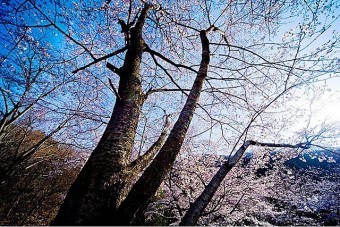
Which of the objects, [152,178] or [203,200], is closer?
[152,178]

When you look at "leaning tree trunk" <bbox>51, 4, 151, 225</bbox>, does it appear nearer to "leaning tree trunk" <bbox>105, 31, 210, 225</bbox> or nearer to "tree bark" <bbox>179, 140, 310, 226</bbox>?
"leaning tree trunk" <bbox>105, 31, 210, 225</bbox>

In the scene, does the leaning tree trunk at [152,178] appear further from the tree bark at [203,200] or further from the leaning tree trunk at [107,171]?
the tree bark at [203,200]

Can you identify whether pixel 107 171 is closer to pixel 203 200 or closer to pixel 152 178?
pixel 152 178

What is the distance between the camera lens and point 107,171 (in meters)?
1.85

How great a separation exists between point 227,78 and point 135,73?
6.72 ft

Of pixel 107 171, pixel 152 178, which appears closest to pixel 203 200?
pixel 152 178

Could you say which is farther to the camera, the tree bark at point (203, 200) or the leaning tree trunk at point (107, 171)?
the tree bark at point (203, 200)

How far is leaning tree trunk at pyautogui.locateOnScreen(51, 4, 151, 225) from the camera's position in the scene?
1.58 metres

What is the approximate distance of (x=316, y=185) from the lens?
534 inches

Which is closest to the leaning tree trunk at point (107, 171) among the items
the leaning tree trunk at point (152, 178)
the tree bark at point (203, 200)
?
the leaning tree trunk at point (152, 178)

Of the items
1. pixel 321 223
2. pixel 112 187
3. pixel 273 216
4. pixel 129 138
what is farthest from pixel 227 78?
pixel 321 223

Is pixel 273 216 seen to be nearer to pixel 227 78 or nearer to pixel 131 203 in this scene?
pixel 227 78

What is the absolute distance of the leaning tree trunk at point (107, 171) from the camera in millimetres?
1581

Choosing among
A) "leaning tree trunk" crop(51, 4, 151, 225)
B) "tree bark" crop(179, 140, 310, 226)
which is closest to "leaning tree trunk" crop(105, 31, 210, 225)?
"leaning tree trunk" crop(51, 4, 151, 225)
